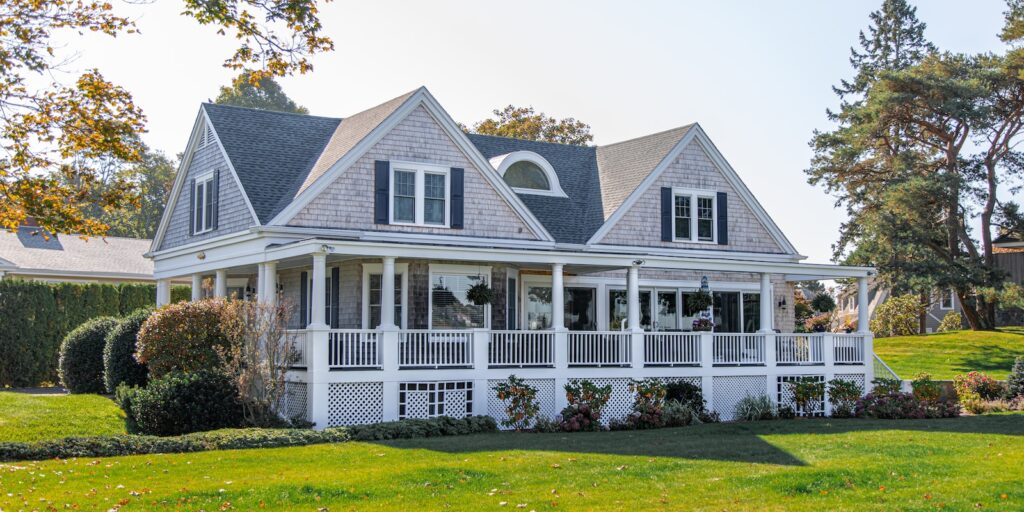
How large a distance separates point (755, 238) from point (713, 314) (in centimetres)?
248

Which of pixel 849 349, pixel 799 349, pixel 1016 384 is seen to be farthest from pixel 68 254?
pixel 1016 384

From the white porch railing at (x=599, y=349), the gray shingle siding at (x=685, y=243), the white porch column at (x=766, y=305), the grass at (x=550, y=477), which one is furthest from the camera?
the gray shingle siding at (x=685, y=243)

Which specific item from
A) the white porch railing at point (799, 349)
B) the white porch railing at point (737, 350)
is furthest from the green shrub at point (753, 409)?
the white porch railing at point (799, 349)

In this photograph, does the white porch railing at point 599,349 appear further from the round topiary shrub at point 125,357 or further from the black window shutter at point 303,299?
the round topiary shrub at point 125,357

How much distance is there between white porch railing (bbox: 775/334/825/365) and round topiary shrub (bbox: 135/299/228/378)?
12.5 metres

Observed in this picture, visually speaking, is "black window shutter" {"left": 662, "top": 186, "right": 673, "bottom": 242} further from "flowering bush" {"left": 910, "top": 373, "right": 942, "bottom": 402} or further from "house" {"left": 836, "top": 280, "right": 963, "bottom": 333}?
"house" {"left": 836, "top": 280, "right": 963, "bottom": 333}

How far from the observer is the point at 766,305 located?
80.6 ft

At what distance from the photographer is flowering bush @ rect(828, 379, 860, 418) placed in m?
24.1

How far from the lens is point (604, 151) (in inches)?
1196

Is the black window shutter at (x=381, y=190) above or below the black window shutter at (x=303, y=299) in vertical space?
above

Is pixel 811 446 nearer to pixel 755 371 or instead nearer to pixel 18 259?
pixel 755 371

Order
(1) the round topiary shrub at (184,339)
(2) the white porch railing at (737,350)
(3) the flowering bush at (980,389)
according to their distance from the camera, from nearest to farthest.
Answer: (1) the round topiary shrub at (184,339), (2) the white porch railing at (737,350), (3) the flowering bush at (980,389)

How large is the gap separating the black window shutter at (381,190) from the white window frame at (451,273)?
1535 mm

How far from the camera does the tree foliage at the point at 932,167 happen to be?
39906 mm
